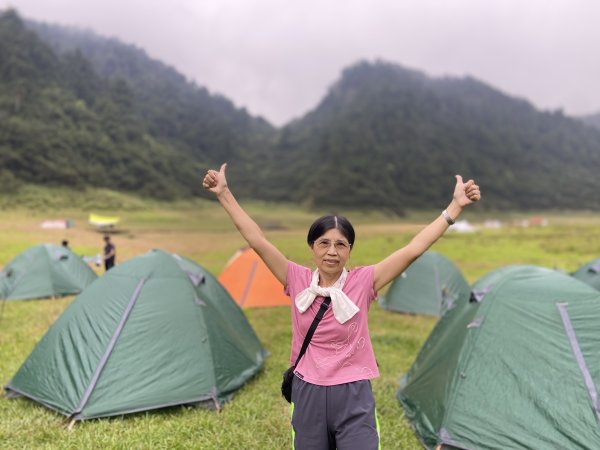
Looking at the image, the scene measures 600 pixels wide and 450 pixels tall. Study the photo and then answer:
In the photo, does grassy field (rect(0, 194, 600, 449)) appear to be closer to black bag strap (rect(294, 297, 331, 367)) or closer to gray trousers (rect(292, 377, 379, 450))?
black bag strap (rect(294, 297, 331, 367))

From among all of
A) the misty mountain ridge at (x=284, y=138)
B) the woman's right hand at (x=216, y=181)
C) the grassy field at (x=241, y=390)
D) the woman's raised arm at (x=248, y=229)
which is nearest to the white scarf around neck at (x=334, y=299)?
the woman's raised arm at (x=248, y=229)

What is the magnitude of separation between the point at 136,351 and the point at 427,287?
28.3 ft

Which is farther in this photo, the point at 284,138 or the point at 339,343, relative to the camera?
the point at 284,138

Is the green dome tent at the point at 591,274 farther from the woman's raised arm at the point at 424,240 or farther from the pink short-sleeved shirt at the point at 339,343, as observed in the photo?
the pink short-sleeved shirt at the point at 339,343

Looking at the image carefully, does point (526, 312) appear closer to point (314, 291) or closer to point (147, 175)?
point (314, 291)

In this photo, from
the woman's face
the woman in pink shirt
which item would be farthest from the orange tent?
the woman's face

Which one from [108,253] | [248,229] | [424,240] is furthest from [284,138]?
[424,240]

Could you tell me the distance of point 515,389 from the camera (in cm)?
414

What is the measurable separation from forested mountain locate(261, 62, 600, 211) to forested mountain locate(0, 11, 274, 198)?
22215mm

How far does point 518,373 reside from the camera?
4.22 metres

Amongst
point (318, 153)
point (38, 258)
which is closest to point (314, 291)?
point (38, 258)

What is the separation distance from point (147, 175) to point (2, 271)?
106ft

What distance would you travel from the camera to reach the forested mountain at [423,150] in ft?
318

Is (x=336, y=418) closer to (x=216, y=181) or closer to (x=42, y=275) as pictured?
(x=216, y=181)
